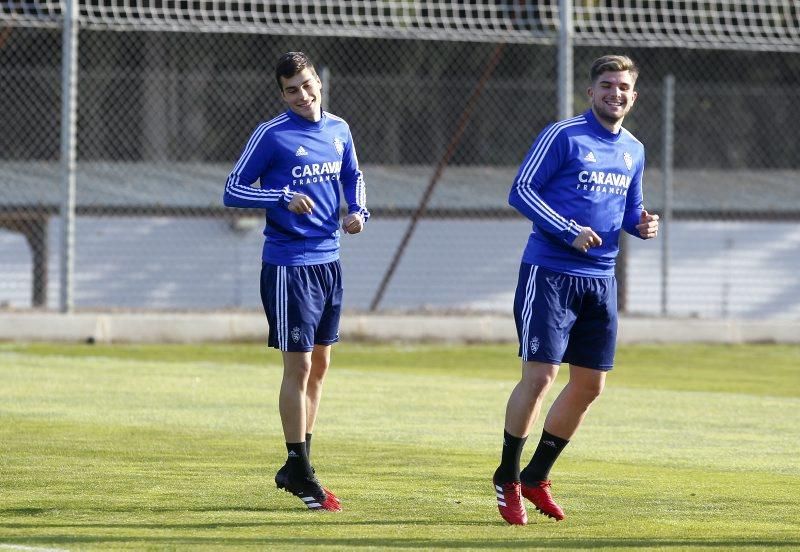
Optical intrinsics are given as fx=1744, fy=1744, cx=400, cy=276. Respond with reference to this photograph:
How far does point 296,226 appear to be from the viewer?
302 inches

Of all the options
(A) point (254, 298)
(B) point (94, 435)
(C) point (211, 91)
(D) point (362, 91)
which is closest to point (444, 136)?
(D) point (362, 91)

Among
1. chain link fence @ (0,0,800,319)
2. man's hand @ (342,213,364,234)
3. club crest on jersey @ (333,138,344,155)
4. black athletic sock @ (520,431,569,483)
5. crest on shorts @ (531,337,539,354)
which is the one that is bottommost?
chain link fence @ (0,0,800,319)

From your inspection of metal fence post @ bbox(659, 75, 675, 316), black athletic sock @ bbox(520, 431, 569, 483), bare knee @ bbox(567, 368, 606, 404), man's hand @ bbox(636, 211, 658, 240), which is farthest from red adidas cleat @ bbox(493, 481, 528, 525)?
metal fence post @ bbox(659, 75, 675, 316)

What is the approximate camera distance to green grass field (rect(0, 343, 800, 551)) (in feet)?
22.4

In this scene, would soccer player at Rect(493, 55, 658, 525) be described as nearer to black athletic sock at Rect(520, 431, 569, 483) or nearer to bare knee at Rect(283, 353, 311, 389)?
black athletic sock at Rect(520, 431, 569, 483)

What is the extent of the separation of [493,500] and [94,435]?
123 inches

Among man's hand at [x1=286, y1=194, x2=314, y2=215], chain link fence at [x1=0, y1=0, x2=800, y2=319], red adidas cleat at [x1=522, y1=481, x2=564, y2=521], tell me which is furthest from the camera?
chain link fence at [x1=0, y1=0, x2=800, y2=319]

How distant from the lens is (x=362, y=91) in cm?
2947

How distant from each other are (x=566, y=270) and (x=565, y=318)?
203 mm

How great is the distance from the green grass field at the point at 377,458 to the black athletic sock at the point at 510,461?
190 millimetres

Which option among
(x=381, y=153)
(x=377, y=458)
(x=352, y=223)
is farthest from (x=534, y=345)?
(x=381, y=153)

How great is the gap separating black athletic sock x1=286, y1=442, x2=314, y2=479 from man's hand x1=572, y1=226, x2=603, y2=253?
1.53 meters

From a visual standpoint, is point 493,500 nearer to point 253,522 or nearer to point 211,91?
point 253,522

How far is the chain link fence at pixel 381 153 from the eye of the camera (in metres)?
19.1
